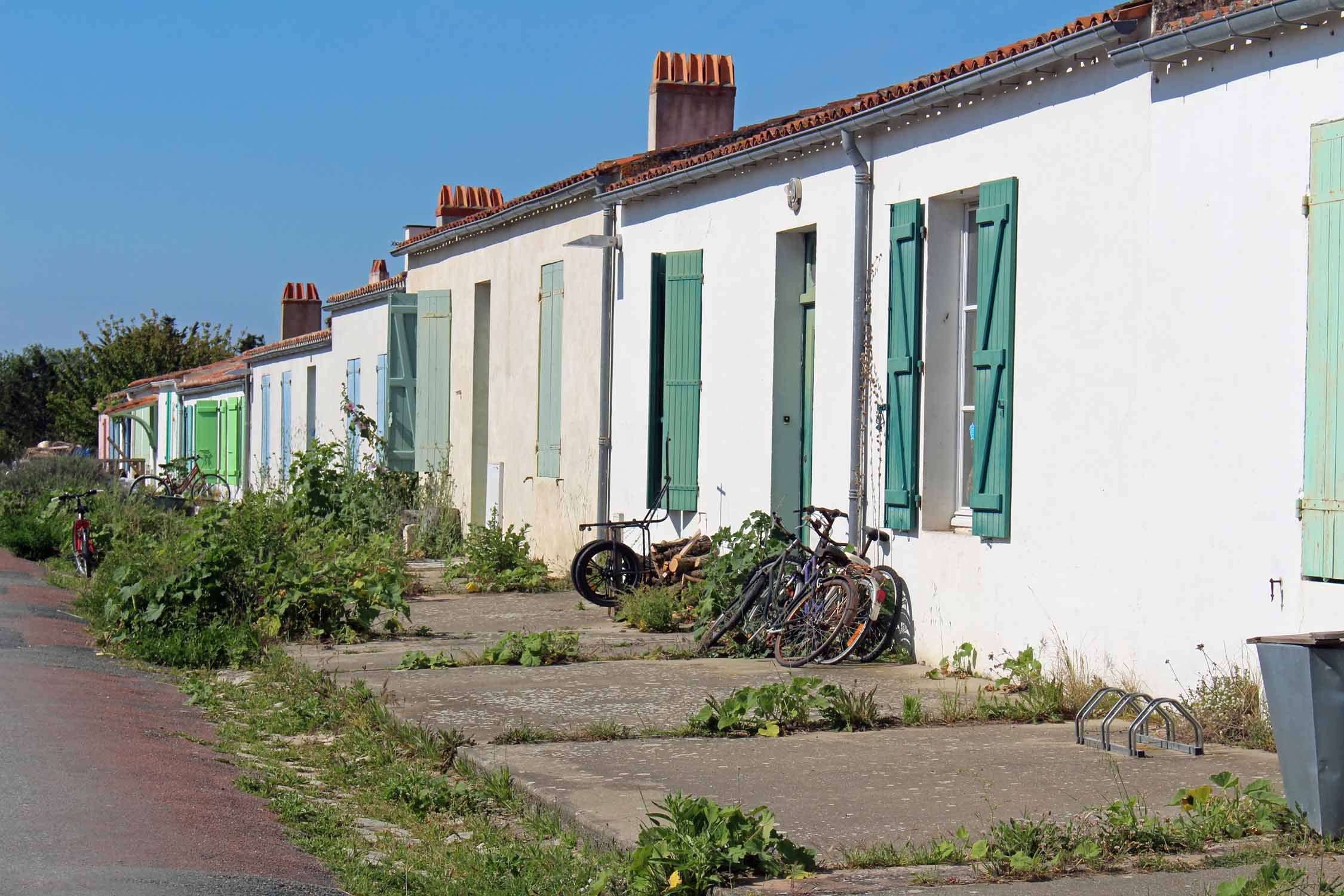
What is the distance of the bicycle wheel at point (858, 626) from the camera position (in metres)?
8.49

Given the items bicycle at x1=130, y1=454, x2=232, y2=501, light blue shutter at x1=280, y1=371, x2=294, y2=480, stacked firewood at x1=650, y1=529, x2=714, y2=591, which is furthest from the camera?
light blue shutter at x1=280, y1=371, x2=294, y2=480

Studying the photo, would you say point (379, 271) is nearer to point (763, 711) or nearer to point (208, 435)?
point (208, 435)

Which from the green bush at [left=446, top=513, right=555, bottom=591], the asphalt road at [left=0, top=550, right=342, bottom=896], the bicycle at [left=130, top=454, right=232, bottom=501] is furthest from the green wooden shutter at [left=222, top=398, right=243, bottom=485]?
the asphalt road at [left=0, top=550, right=342, bottom=896]

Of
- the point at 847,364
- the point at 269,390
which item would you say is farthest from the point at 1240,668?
the point at 269,390

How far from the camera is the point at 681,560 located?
1108 centimetres

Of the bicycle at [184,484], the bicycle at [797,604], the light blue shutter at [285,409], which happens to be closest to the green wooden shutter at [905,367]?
the bicycle at [797,604]

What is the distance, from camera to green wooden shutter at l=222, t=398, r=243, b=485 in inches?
1163

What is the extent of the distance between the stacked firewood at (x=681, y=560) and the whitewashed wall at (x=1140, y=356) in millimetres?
1935

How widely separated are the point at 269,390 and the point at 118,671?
745 inches

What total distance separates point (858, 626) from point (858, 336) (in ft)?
6.38

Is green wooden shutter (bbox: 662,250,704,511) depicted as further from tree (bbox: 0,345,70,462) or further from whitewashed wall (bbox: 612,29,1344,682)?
tree (bbox: 0,345,70,462)

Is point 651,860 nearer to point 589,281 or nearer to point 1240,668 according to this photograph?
point 1240,668

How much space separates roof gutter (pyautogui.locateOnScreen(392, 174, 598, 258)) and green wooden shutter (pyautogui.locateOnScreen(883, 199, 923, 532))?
4.99 meters

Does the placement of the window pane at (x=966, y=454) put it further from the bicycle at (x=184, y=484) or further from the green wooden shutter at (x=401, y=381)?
the bicycle at (x=184, y=484)
